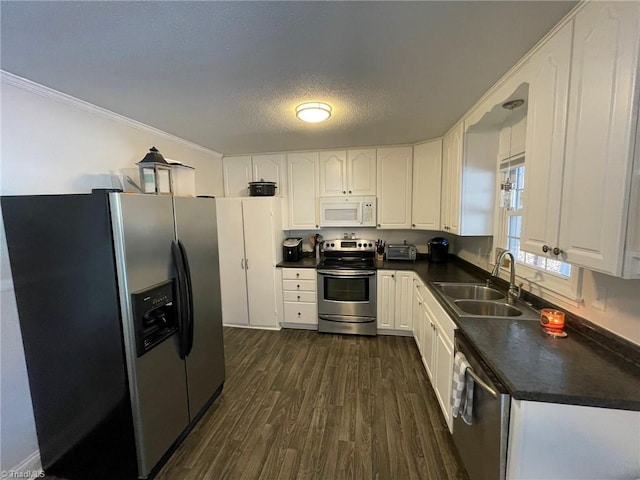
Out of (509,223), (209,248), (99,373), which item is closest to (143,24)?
(209,248)

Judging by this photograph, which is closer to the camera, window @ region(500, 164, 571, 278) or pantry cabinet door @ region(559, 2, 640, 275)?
pantry cabinet door @ region(559, 2, 640, 275)

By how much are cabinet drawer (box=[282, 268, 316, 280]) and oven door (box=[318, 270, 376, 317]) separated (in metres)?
0.11

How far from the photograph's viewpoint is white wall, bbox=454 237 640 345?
1.17 m

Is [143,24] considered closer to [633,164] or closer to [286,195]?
[633,164]

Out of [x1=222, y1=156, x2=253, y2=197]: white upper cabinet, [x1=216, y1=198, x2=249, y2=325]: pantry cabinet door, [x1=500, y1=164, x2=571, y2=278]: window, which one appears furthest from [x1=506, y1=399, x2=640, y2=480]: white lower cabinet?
[x1=222, y1=156, x2=253, y2=197]: white upper cabinet

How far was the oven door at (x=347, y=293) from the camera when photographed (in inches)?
130

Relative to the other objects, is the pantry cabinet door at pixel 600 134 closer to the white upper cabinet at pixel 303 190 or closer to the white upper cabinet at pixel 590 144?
the white upper cabinet at pixel 590 144

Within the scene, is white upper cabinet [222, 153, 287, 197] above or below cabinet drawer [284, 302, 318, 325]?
above

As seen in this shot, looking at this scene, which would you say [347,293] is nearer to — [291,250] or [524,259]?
[291,250]

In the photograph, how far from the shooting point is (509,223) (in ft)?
7.57

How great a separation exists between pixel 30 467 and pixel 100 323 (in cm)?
114

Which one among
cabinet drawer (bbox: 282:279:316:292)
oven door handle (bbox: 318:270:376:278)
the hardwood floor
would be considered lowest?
the hardwood floor

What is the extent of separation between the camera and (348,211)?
3660 millimetres

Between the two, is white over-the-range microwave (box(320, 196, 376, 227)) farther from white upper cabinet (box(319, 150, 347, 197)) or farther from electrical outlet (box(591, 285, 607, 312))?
electrical outlet (box(591, 285, 607, 312))
